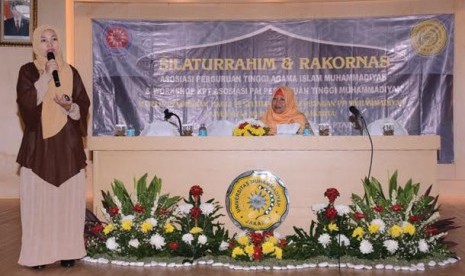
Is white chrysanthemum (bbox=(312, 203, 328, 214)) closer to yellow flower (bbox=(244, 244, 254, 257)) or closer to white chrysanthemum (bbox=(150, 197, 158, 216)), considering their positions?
yellow flower (bbox=(244, 244, 254, 257))

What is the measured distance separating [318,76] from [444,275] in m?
5.40

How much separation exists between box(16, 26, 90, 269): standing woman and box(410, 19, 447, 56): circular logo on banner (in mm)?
5955

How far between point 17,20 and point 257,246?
6.07 metres

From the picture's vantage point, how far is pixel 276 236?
4.45 m

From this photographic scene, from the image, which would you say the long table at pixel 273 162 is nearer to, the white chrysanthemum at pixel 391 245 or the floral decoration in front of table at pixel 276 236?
the floral decoration in front of table at pixel 276 236

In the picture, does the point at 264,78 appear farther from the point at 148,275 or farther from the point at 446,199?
the point at 148,275

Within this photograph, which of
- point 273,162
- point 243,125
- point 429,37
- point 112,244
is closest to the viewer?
point 112,244

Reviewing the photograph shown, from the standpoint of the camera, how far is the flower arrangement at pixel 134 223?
4352 mm

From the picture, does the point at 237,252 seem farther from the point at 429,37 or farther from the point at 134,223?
the point at 429,37

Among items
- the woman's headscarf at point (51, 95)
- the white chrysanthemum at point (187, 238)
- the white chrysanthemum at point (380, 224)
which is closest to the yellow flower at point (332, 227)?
the white chrysanthemum at point (380, 224)

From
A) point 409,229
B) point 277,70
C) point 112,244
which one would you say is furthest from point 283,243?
point 277,70

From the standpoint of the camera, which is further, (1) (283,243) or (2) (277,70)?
(2) (277,70)

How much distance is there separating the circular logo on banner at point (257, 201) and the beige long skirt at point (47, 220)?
116 centimetres

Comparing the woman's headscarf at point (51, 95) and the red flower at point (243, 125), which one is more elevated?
the woman's headscarf at point (51, 95)
